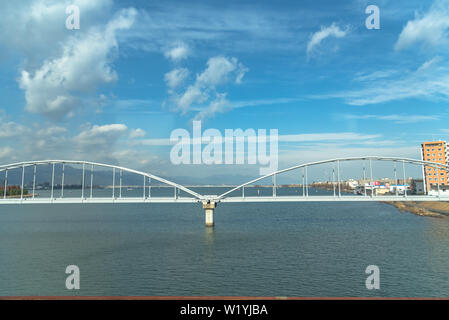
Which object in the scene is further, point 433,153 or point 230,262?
point 433,153

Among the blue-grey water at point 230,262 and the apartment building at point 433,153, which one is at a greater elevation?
the apartment building at point 433,153

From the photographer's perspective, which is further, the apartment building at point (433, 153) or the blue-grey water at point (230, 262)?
the apartment building at point (433, 153)

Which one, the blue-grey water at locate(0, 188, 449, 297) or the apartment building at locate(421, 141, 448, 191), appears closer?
the blue-grey water at locate(0, 188, 449, 297)

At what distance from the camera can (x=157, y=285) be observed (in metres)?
25.0

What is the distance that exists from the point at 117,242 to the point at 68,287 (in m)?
20.3

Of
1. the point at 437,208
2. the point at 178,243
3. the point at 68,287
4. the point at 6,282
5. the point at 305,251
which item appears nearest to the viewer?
the point at 68,287

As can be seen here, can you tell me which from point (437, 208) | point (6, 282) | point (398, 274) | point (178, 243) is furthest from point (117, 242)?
point (437, 208)

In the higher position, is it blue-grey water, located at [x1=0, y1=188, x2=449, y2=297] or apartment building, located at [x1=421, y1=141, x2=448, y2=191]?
apartment building, located at [x1=421, y1=141, x2=448, y2=191]

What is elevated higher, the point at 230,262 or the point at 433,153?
the point at 433,153
